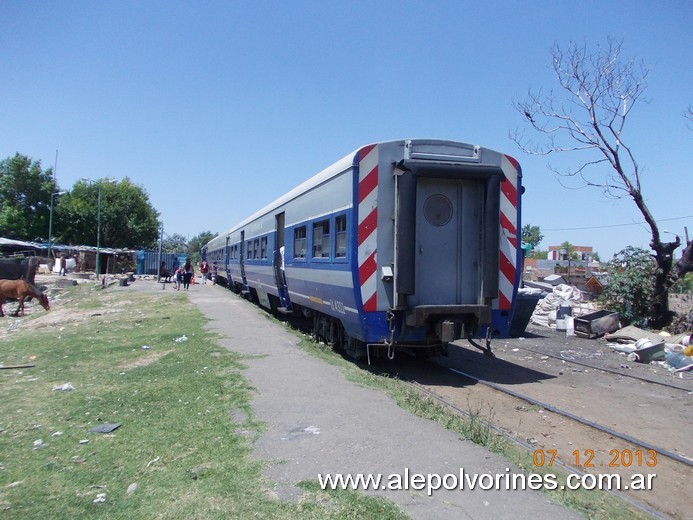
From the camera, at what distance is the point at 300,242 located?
11594 millimetres

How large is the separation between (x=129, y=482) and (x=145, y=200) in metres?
66.5

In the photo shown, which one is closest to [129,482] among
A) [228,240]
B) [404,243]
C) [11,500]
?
[11,500]

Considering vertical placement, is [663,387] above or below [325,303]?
below

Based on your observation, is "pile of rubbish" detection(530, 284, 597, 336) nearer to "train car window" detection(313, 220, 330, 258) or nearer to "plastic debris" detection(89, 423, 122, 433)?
"train car window" detection(313, 220, 330, 258)

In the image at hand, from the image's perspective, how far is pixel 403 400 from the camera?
639 centimetres

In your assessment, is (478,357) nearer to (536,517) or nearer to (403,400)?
(403,400)

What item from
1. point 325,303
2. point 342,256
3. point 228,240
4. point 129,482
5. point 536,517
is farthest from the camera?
point 228,240

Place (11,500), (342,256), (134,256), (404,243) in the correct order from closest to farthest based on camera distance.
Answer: (11,500) < (404,243) < (342,256) < (134,256)

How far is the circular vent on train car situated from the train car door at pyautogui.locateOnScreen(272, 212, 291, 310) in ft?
19.1

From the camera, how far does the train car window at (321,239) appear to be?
945cm

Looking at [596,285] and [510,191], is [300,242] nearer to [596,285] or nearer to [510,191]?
[510,191]

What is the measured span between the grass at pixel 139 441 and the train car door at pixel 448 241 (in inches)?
126

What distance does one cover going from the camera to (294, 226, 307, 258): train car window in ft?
36.9
